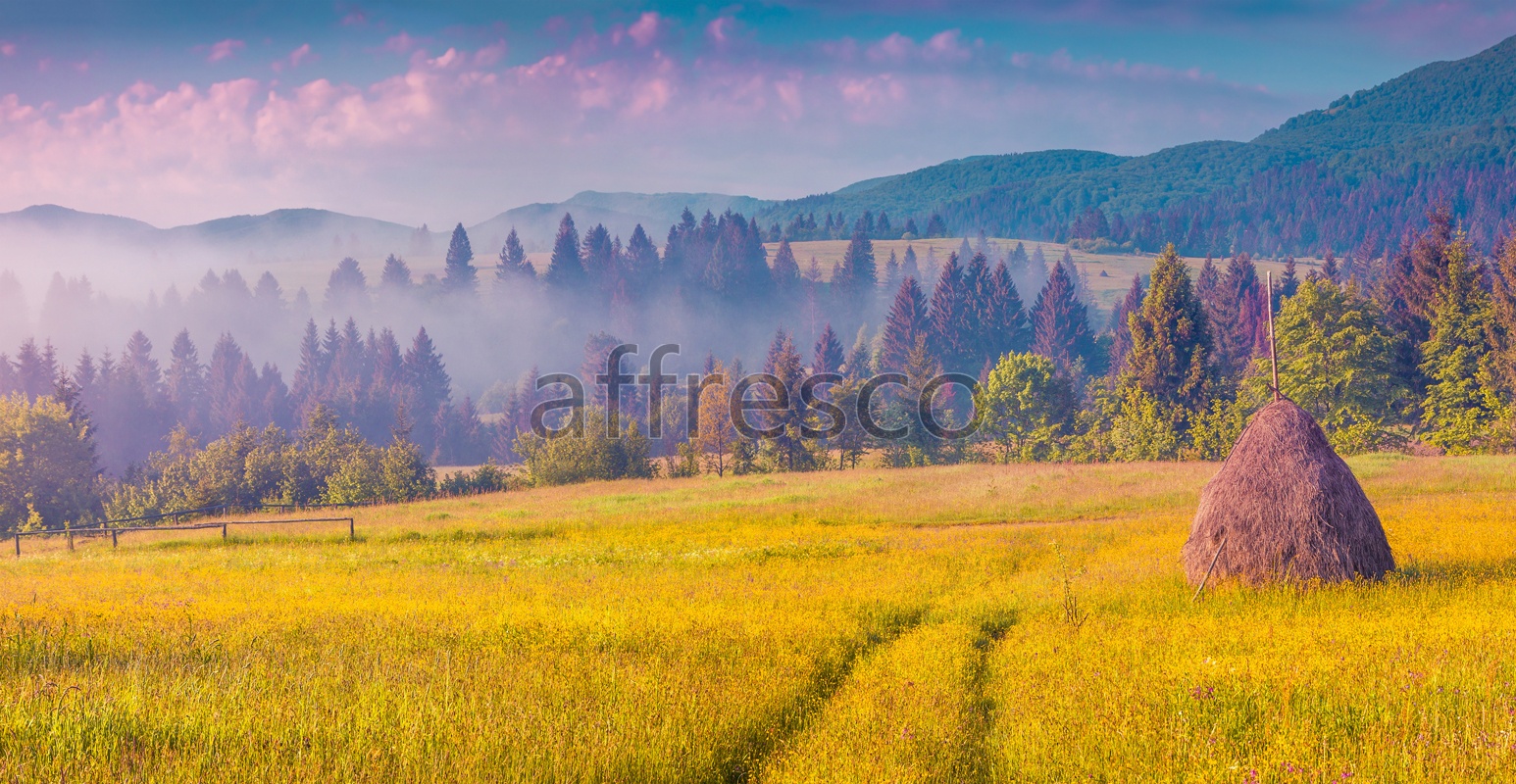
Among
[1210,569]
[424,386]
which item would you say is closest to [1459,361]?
[1210,569]

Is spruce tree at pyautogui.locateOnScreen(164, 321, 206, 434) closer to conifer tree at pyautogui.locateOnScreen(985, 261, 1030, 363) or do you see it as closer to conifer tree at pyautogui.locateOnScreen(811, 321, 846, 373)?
conifer tree at pyautogui.locateOnScreen(811, 321, 846, 373)

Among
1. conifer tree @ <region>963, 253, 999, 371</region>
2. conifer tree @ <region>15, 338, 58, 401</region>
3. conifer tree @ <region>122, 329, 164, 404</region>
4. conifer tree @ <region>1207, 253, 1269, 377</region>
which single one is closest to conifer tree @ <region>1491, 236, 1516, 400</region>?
conifer tree @ <region>1207, 253, 1269, 377</region>

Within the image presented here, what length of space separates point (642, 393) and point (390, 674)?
117 metres

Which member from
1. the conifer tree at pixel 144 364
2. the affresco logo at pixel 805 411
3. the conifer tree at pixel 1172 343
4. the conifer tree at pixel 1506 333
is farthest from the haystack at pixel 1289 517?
the conifer tree at pixel 144 364

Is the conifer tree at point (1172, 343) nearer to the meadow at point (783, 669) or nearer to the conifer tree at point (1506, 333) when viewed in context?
the conifer tree at point (1506, 333)

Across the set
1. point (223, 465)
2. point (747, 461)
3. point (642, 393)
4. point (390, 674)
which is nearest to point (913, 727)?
point (390, 674)

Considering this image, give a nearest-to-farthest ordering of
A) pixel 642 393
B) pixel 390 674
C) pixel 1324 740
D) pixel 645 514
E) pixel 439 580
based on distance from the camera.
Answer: pixel 1324 740 → pixel 390 674 → pixel 439 580 → pixel 645 514 → pixel 642 393

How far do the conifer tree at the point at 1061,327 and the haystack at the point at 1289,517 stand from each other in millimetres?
117330

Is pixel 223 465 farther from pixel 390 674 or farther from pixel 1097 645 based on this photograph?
pixel 1097 645

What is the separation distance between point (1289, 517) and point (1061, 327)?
422 ft

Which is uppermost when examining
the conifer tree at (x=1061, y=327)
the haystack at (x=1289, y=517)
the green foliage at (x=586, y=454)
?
the conifer tree at (x=1061, y=327)

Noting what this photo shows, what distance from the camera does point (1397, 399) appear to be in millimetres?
60750

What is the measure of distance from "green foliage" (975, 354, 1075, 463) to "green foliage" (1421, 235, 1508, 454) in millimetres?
25657

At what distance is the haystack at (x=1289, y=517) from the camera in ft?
44.6
